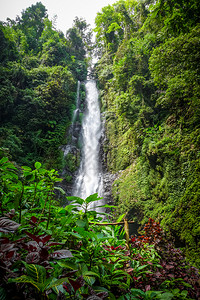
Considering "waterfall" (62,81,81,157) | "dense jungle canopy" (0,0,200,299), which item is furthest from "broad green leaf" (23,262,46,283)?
"waterfall" (62,81,81,157)

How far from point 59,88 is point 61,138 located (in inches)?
180

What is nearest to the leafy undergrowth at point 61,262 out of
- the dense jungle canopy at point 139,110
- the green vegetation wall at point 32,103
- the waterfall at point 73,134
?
the dense jungle canopy at point 139,110

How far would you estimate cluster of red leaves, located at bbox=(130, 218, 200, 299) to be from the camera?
112 cm

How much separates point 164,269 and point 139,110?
6.81 metres

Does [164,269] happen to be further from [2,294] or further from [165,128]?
[165,128]

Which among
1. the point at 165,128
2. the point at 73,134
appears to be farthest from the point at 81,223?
the point at 73,134

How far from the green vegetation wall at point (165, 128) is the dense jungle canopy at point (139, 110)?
25 mm

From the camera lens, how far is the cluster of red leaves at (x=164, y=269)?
1117 millimetres

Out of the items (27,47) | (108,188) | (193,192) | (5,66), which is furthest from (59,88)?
(193,192)

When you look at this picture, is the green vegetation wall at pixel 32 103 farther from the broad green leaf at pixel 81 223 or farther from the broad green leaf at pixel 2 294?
the broad green leaf at pixel 2 294

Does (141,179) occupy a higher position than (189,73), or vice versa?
(189,73)

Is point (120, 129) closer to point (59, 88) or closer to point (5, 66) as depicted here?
point (59, 88)

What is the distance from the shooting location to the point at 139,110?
7.34 metres

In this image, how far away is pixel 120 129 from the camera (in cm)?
1066
